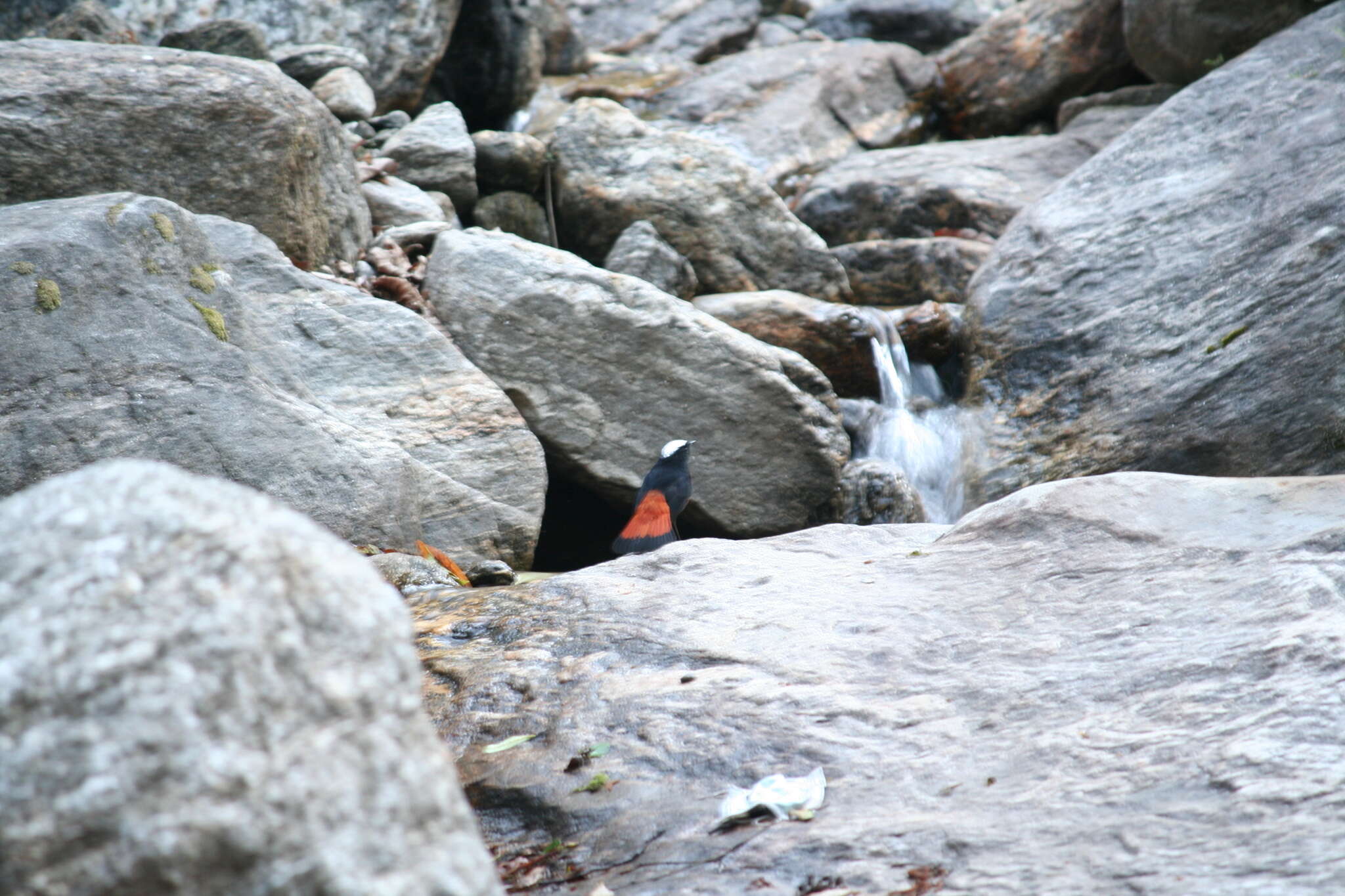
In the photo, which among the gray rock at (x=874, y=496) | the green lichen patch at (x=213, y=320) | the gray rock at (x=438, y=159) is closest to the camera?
the green lichen patch at (x=213, y=320)

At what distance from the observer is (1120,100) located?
36.6 feet

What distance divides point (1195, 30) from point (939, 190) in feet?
8.88

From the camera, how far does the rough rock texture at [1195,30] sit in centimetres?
885

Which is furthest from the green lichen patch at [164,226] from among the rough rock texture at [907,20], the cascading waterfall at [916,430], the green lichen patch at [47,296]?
the rough rock texture at [907,20]

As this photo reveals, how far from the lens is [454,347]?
Answer: 19.9 ft

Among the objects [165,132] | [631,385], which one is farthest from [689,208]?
[165,132]

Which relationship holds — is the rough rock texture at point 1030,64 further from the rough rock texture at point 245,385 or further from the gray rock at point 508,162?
the rough rock texture at point 245,385

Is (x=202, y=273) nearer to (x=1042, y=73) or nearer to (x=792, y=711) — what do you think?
(x=792, y=711)

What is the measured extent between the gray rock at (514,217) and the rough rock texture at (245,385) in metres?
3.26

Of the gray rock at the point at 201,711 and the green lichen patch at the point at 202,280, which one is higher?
the gray rock at the point at 201,711

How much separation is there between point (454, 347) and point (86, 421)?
2.18 metres

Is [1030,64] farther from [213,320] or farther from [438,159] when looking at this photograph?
[213,320]

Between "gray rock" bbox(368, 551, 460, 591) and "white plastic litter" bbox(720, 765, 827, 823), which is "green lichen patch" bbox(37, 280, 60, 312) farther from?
"white plastic litter" bbox(720, 765, 827, 823)

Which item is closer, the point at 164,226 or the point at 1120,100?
the point at 164,226
